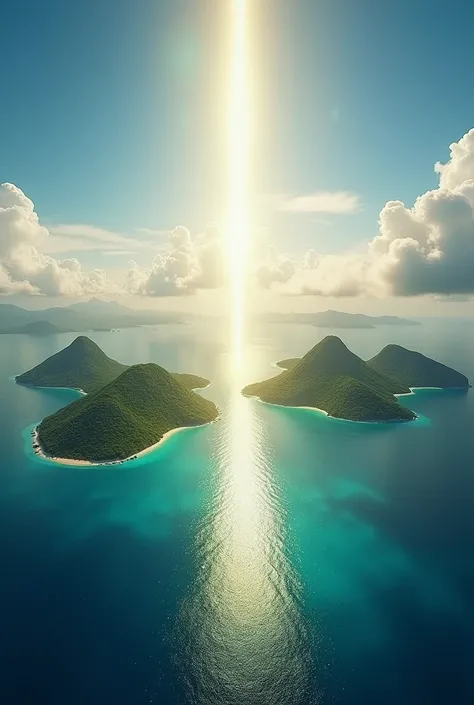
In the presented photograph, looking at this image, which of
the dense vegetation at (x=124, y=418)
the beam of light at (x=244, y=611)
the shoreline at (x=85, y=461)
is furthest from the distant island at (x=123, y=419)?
the beam of light at (x=244, y=611)

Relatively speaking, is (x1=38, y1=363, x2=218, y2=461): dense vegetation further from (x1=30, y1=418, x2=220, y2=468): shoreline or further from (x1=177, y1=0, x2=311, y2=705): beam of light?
(x1=177, y1=0, x2=311, y2=705): beam of light

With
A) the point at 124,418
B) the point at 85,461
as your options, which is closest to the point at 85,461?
the point at 85,461

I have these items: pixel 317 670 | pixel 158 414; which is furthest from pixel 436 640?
pixel 158 414

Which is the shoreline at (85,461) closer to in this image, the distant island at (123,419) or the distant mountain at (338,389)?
the distant island at (123,419)

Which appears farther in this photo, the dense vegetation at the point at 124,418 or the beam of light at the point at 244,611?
the dense vegetation at the point at 124,418

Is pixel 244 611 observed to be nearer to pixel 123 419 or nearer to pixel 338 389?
pixel 123 419

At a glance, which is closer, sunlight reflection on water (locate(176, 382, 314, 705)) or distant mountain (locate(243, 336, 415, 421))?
sunlight reflection on water (locate(176, 382, 314, 705))

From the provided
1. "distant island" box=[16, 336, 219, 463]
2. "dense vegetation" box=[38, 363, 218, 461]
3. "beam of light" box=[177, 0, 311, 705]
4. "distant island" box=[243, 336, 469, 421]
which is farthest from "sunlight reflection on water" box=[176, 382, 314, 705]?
"distant island" box=[243, 336, 469, 421]
